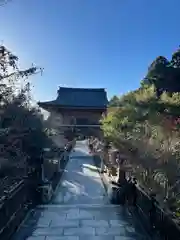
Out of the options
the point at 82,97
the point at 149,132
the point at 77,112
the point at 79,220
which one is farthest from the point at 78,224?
the point at 82,97

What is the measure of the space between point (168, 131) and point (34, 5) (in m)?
3.28

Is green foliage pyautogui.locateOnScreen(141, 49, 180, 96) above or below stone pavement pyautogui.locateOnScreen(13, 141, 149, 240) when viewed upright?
above

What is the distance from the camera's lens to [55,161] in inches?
376

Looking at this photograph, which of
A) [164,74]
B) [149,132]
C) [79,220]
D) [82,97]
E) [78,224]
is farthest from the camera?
[82,97]

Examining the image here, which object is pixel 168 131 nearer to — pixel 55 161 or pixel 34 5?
pixel 34 5

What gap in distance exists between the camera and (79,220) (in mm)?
4633

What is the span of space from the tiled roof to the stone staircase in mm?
18667

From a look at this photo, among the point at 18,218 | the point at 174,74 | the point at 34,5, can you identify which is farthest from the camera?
the point at 174,74

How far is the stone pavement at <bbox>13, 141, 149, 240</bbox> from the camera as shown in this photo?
400cm

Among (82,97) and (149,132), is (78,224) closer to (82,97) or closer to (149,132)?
(149,132)

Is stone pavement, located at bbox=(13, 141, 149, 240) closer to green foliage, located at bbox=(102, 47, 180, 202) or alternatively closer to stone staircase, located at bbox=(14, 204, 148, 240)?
stone staircase, located at bbox=(14, 204, 148, 240)

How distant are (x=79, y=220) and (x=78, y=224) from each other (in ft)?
0.64

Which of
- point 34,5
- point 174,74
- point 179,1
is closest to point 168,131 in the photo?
point 179,1

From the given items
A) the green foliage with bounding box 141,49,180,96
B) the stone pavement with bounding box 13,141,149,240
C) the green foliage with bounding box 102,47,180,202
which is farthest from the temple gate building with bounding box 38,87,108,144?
the stone pavement with bounding box 13,141,149,240
